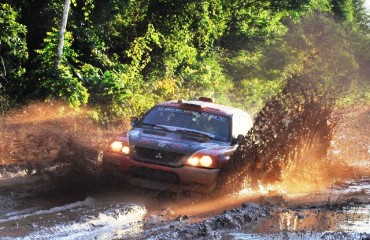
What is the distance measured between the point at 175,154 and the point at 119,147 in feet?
2.84

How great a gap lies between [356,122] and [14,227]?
81.1ft

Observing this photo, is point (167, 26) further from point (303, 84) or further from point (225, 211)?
point (225, 211)

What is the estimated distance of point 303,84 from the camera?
39.2ft

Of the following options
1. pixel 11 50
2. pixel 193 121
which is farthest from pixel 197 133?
pixel 11 50

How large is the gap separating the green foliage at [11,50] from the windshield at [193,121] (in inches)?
239

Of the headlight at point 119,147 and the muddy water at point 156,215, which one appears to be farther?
the headlight at point 119,147

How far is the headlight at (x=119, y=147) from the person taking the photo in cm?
821

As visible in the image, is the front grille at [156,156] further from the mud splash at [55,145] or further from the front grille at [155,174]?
the mud splash at [55,145]

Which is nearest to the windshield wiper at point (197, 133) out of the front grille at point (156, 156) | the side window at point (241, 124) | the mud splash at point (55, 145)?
the side window at point (241, 124)

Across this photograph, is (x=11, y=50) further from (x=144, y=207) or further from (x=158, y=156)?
(x=144, y=207)

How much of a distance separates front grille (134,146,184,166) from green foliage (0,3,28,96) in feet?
23.2

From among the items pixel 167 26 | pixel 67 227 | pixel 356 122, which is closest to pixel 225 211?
pixel 67 227

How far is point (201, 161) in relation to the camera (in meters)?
7.94

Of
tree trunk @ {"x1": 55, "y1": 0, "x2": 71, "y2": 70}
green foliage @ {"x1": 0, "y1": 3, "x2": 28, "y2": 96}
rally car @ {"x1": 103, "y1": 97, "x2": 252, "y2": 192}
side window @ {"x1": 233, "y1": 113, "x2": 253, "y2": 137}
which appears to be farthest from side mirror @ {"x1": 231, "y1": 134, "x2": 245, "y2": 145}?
green foliage @ {"x1": 0, "y1": 3, "x2": 28, "y2": 96}
